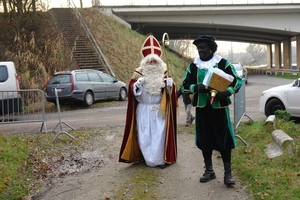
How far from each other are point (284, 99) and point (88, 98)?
29.5 feet

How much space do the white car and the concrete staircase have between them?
13882mm

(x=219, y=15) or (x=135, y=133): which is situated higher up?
(x=219, y=15)

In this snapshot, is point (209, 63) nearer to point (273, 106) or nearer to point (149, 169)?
point (149, 169)

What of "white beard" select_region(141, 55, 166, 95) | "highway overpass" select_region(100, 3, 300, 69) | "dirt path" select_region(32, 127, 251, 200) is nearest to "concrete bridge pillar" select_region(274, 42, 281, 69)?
"highway overpass" select_region(100, 3, 300, 69)

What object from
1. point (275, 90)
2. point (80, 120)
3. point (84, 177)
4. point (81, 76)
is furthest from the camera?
point (81, 76)

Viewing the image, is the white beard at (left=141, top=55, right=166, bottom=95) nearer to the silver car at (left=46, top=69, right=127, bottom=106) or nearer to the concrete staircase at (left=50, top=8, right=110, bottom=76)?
the silver car at (left=46, top=69, right=127, bottom=106)

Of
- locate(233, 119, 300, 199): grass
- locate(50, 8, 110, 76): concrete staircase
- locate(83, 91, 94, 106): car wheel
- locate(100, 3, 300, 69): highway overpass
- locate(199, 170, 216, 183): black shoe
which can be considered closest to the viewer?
locate(233, 119, 300, 199): grass

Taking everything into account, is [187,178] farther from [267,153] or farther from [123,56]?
[123,56]

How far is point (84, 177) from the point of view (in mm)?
5969

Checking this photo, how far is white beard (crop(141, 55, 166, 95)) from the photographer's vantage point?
20.0 feet

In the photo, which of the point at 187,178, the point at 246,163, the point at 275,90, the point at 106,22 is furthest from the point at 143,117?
the point at 106,22

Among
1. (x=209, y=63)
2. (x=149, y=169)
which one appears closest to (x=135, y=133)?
(x=149, y=169)

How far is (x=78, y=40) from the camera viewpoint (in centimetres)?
2589

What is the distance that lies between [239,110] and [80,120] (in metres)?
5.91
